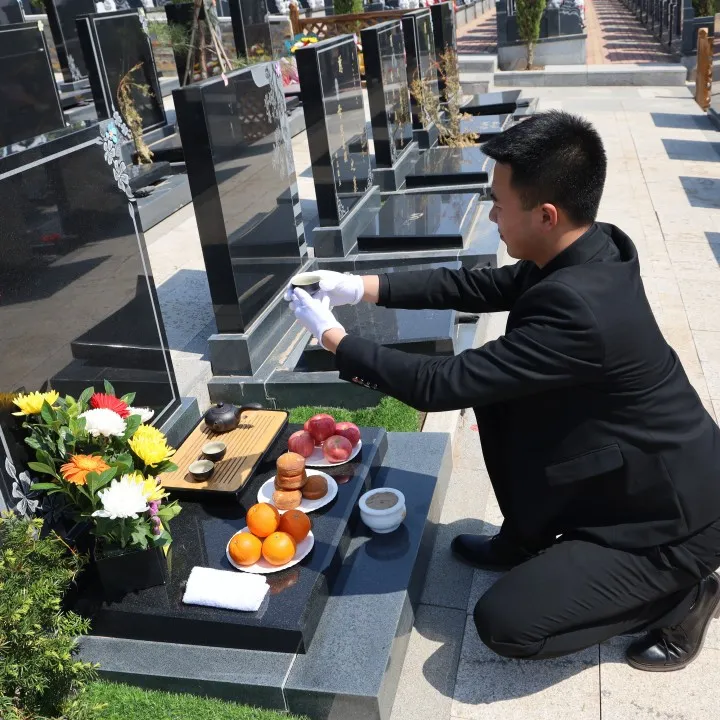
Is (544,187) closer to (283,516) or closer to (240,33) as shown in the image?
(283,516)

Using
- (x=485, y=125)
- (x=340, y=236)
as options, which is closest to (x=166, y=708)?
(x=340, y=236)

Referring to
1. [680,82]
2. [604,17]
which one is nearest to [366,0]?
[604,17]

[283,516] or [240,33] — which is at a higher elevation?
[240,33]

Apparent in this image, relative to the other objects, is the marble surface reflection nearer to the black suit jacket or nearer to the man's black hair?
the black suit jacket

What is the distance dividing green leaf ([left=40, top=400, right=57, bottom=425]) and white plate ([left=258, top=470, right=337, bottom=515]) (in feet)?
2.88

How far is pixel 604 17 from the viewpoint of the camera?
34.1 metres

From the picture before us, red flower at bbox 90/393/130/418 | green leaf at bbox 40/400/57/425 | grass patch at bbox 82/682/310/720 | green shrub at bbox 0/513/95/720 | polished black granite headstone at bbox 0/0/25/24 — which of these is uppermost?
polished black granite headstone at bbox 0/0/25/24

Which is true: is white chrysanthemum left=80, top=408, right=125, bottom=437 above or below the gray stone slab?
above

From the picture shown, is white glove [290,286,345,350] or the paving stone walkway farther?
white glove [290,286,345,350]

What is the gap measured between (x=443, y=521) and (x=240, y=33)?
11742 millimetres

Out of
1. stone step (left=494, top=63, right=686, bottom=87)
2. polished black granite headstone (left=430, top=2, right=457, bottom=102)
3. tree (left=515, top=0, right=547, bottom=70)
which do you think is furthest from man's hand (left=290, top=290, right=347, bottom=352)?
tree (left=515, top=0, right=547, bottom=70)

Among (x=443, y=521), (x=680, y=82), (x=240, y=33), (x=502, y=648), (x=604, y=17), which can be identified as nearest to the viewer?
(x=502, y=648)

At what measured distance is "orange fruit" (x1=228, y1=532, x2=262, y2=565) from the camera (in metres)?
2.89

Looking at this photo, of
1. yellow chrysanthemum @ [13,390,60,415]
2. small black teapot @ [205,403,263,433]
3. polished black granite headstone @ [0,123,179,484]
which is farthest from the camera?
small black teapot @ [205,403,263,433]
